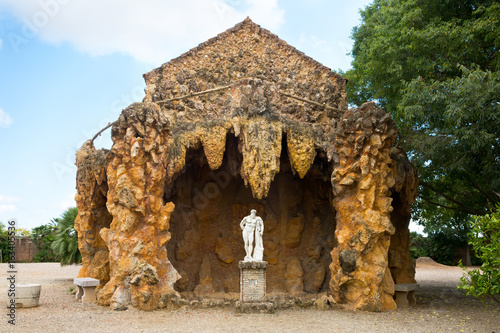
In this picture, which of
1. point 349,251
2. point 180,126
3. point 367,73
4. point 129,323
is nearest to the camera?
point 129,323

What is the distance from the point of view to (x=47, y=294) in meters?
15.5

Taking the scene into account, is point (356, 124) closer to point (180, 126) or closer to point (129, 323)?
point (180, 126)

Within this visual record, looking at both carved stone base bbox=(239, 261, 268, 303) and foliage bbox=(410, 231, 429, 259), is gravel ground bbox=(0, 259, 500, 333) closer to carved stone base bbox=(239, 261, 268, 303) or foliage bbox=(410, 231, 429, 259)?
carved stone base bbox=(239, 261, 268, 303)

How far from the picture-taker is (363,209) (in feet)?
40.4

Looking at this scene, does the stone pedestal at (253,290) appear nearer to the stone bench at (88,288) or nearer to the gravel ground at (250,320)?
the gravel ground at (250,320)

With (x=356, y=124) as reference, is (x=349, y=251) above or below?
below

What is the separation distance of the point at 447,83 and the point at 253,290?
8.05 metres

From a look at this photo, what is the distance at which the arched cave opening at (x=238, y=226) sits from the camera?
47.3ft

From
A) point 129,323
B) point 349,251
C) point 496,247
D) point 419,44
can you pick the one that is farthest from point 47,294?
point 419,44

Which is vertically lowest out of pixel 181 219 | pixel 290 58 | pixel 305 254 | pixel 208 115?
pixel 305 254

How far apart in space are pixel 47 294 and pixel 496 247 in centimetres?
1391

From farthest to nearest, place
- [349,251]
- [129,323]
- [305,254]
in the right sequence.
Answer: [305,254]
[349,251]
[129,323]

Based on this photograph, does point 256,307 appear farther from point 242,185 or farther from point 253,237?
point 242,185

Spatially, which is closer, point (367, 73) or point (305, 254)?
point (305, 254)
